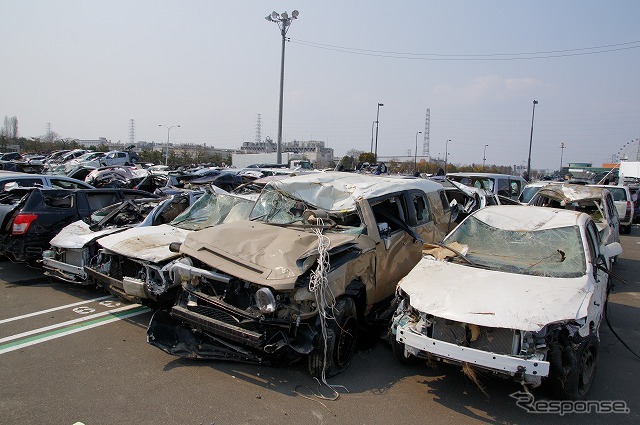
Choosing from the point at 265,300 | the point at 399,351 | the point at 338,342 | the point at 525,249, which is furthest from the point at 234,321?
the point at 525,249

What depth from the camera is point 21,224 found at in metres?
7.78

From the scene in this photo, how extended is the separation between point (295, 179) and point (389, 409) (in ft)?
11.6

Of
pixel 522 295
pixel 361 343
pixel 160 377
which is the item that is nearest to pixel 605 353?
pixel 522 295

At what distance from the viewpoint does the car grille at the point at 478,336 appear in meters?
3.92

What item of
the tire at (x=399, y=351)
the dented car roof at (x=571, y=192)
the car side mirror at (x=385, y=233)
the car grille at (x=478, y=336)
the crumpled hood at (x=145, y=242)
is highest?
the dented car roof at (x=571, y=192)

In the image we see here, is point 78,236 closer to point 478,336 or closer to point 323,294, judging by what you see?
point 323,294

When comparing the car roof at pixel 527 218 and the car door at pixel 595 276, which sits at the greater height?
the car roof at pixel 527 218

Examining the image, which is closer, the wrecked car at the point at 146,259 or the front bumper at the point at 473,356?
the front bumper at the point at 473,356

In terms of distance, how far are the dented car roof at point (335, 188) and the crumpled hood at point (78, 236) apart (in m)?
2.84

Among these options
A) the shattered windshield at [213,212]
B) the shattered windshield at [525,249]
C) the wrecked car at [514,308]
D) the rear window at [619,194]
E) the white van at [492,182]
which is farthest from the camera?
the rear window at [619,194]

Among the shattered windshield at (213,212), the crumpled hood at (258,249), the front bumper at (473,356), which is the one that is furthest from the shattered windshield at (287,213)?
the front bumper at (473,356)

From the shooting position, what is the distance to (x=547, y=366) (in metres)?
3.63

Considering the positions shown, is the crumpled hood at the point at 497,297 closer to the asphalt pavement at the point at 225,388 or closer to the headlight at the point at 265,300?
the asphalt pavement at the point at 225,388

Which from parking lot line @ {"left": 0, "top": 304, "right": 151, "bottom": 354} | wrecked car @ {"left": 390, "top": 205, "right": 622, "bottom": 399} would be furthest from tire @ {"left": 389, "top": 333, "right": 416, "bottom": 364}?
parking lot line @ {"left": 0, "top": 304, "right": 151, "bottom": 354}
